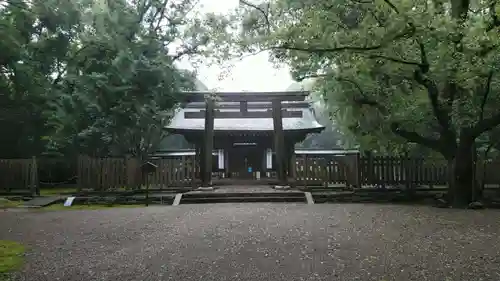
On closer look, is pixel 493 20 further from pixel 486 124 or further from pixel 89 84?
pixel 89 84

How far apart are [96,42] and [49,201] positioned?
7410 millimetres

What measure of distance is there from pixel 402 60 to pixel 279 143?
9212 millimetres

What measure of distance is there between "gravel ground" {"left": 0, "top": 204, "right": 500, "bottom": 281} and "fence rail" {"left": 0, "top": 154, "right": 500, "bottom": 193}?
164 inches

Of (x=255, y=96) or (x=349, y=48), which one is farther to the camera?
(x=255, y=96)

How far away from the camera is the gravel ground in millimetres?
5707

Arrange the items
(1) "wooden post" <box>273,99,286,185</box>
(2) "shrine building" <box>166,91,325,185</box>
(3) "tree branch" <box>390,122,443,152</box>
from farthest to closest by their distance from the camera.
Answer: (2) "shrine building" <box>166,91,325,185</box>
(1) "wooden post" <box>273,99,286,185</box>
(3) "tree branch" <box>390,122,443,152</box>

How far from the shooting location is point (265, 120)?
22.0 m

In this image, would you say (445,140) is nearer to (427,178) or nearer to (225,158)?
(427,178)

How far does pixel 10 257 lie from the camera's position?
22.2ft

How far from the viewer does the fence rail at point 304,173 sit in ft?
53.2

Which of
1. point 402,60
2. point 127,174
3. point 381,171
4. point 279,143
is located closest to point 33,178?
point 127,174

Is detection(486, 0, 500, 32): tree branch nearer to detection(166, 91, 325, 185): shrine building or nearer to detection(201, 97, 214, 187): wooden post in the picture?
detection(166, 91, 325, 185): shrine building

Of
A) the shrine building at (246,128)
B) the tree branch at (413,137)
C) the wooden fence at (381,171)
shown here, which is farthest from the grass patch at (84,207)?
the tree branch at (413,137)

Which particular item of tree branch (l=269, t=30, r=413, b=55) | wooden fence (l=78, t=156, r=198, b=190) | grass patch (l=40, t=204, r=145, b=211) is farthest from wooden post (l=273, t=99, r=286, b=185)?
tree branch (l=269, t=30, r=413, b=55)
